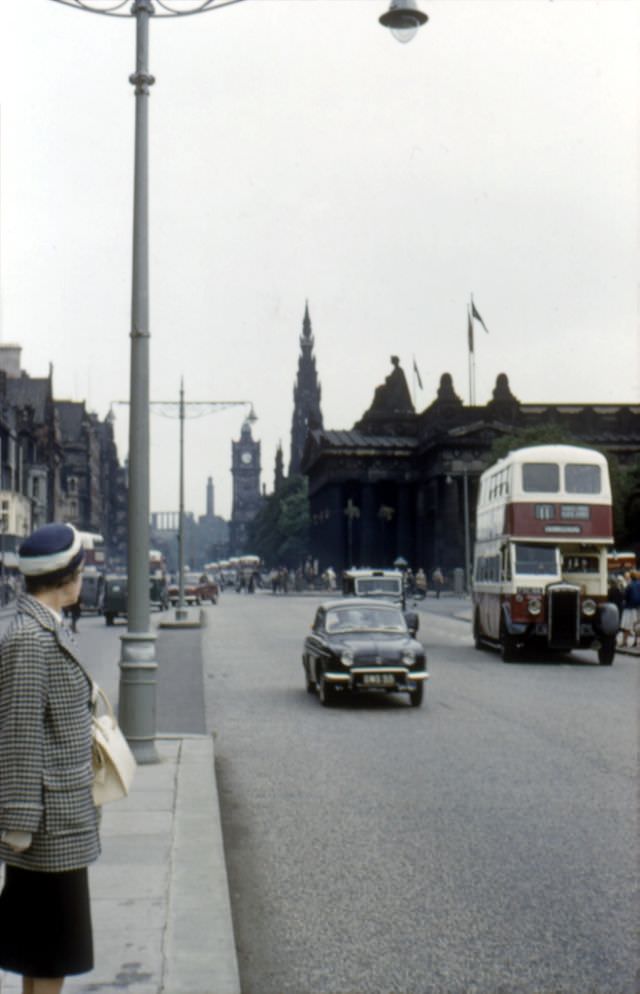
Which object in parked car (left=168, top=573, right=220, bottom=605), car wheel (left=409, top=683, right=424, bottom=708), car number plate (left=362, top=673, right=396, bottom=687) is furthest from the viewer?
parked car (left=168, top=573, right=220, bottom=605)

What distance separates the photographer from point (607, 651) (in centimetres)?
2788

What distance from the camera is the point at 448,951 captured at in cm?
652

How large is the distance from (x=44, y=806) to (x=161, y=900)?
305cm

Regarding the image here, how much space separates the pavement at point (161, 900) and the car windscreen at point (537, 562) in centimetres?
1753

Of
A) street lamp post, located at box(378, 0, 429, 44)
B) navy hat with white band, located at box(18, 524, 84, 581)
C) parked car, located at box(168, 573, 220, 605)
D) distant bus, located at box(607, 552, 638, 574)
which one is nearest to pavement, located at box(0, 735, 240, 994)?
navy hat with white band, located at box(18, 524, 84, 581)

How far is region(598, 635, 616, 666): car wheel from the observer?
27.8 m

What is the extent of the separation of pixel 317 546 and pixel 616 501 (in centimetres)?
7094

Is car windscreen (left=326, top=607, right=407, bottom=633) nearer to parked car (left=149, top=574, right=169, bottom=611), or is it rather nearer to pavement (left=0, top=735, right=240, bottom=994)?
pavement (left=0, top=735, right=240, bottom=994)

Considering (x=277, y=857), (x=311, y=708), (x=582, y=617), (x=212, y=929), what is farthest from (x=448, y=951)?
(x=582, y=617)

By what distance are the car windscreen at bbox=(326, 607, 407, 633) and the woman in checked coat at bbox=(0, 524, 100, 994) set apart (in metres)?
15.1

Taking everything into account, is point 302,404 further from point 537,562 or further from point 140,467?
point 140,467

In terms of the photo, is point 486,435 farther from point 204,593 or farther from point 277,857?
point 277,857

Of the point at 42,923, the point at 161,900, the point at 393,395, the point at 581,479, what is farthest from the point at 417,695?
the point at 393,395

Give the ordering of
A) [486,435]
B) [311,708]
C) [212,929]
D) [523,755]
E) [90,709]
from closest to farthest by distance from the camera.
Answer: [90,709]
[212,929]
[523,755]
[311,708]
[486,435]
